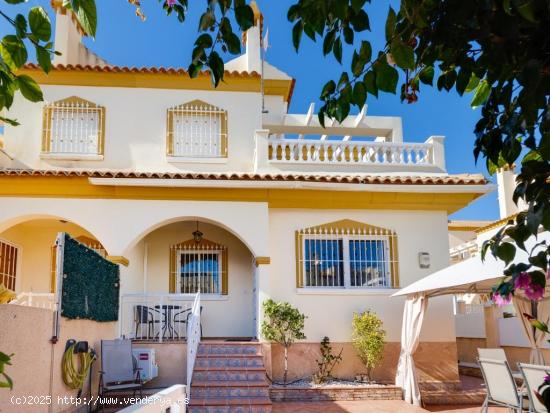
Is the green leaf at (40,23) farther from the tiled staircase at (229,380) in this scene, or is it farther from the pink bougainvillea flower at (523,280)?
the tiled staircase at (229,380)

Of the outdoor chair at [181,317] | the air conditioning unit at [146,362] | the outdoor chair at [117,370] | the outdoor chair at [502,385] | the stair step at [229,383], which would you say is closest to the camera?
the outdoor chair at [502,385]

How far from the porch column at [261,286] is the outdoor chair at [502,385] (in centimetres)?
526

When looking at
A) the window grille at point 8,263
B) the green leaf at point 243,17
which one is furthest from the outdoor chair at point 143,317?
the green leaf at point 243,17

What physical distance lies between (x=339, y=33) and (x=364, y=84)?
264 millimetres

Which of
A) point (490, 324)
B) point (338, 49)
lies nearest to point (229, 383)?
point (490, 324)

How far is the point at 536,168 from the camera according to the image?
2.43 m

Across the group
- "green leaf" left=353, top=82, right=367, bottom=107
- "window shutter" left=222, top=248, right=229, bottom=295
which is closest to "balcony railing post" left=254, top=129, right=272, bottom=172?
"window shutter" left=222, top=248, right=229, bottom=295

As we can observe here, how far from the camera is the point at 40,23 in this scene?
241cm

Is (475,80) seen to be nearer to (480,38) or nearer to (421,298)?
(480,38)

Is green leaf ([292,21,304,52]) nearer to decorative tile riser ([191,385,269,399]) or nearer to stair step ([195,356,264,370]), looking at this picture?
decorative tile riser ([191,385,269,399])

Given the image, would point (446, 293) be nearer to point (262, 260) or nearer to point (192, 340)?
point (262, 260)

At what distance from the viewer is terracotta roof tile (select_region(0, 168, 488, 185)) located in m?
12.5

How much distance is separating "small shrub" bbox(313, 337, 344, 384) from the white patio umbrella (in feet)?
4.61

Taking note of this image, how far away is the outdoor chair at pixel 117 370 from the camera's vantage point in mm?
10172
